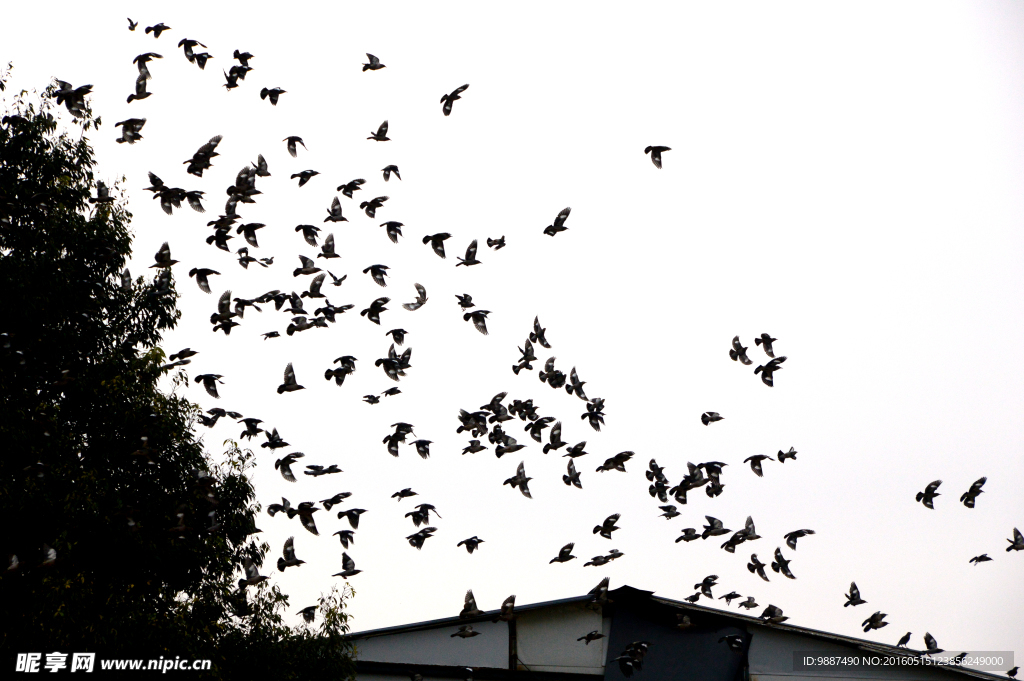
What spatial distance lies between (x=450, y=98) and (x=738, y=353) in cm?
859

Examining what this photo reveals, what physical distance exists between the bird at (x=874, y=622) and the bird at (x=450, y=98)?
13832mm

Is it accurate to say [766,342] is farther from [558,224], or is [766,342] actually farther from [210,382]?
[210,382]

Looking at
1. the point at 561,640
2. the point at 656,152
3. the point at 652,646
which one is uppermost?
the point at 656,152

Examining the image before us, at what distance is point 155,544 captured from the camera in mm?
19891

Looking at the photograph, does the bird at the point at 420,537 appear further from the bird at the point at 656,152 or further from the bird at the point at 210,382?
the bird at the point at 656,152

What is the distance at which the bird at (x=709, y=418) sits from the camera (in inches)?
879

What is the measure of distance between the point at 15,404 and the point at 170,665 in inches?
230

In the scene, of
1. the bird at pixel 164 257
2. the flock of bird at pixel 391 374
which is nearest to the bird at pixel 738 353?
the flock of bird at pixel 391 374

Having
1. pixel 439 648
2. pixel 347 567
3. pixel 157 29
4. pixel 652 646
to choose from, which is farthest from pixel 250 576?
pixel 652 646

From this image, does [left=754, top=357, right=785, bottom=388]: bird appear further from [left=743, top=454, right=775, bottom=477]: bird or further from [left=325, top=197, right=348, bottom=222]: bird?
[left=325, top=197, right=348, bottom=222]: bird

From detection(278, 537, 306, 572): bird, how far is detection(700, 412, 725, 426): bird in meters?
9.17

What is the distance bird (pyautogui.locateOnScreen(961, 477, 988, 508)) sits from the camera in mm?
21773

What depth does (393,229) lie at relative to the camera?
21469 mm

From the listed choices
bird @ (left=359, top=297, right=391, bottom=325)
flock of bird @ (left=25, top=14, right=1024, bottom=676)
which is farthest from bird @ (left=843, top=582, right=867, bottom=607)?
bird @ (left=359, top=297, right=391, bottom=325)
